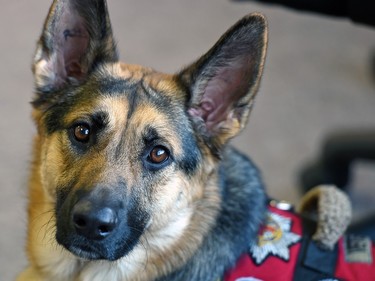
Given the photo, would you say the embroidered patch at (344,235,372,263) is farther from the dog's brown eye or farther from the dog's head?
the dog's brown eye

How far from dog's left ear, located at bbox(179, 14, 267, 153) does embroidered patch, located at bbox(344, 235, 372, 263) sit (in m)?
0.49

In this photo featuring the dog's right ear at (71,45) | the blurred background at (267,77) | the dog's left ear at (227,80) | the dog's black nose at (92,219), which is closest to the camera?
the dog's black nose at (92,219)

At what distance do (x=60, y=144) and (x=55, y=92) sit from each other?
0.58ft

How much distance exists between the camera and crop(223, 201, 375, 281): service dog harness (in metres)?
1.70

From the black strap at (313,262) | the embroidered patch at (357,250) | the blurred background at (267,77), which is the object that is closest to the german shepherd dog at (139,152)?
the black strap at (313,262)

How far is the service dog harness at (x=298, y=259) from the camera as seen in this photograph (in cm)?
170

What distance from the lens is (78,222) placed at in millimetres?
1501

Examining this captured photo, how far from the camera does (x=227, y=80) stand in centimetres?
175

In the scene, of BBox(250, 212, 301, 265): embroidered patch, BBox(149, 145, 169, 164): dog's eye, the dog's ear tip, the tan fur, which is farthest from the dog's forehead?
BBox(250, 212, 301, 265): embroidered patch

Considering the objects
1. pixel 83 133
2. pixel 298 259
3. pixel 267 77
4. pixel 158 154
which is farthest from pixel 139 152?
pixel 267 77

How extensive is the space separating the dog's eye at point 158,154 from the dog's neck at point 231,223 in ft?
0.78

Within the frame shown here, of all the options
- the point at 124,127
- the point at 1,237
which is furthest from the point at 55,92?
the point at 1,237

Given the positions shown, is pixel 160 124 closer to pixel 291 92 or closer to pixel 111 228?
pixel 111 228

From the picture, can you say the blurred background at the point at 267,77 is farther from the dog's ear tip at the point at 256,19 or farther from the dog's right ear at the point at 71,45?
the dog's ear tip at the point at 256,19
